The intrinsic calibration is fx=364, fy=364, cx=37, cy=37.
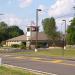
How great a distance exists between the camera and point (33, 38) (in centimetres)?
11700

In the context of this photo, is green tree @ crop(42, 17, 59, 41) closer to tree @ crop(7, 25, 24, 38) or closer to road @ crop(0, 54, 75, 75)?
tree @ crop(7, 25, 24, 38)

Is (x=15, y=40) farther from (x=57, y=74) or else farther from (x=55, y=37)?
(x=57, y=74)

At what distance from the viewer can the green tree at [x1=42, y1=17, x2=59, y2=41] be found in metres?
135

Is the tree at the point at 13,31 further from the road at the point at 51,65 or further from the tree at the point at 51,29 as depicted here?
the road at the point at 51,65

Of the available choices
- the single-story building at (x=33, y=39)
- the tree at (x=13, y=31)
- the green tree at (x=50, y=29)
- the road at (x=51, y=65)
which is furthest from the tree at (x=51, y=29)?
the road at (x=51, y=65)

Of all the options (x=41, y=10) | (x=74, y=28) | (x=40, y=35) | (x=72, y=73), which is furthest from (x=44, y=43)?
(x=72, y=73)

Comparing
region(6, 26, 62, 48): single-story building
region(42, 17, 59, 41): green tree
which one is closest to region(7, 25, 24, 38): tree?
region(42, 17, 59, 41): green tree

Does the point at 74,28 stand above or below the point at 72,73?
above

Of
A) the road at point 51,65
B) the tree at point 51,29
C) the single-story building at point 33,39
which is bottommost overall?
the road at point 51,65

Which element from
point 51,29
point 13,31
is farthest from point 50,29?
point 13,31

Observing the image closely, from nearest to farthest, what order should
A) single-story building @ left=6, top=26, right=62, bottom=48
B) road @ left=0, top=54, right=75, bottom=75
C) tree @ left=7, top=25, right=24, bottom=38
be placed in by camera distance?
road @ left=0, top=54, right=75, bottom=75 < single-story building @ left=6, top=26, right=62, bottom=48 < tree @ left=7, top=25, right=24, bottom=38

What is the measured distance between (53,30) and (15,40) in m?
15.9

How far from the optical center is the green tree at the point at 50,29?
13543cm

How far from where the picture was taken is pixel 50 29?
451ft
